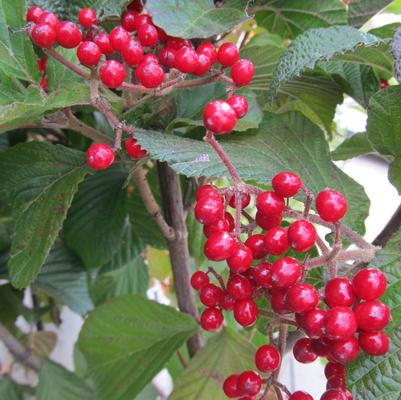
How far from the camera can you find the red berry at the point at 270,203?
0.33 meters

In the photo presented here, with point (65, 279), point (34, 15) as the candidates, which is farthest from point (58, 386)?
point (34, 15)

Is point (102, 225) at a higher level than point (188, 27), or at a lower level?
lower

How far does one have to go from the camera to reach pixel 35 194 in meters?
0.50

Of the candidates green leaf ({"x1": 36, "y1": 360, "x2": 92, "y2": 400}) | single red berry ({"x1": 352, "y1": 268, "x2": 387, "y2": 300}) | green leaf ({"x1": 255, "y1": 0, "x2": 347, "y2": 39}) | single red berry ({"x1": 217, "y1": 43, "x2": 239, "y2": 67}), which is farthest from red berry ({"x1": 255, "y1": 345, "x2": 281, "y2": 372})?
green leaf ({"x1": 36, "y1": 360, "x2": 92, "y2": 400})

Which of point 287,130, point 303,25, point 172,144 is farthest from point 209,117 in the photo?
point 303,25

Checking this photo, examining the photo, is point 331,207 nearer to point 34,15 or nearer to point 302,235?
point 302,235

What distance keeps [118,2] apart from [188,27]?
59 millimetres

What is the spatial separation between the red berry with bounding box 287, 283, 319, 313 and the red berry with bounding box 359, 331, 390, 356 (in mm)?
33

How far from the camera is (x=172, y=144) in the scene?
1.22 ft

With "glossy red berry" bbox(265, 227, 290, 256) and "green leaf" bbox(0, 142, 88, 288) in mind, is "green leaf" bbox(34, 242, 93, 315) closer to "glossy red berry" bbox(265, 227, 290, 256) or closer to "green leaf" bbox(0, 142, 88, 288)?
"green leaf" bbox(0, 142, 88, 288)

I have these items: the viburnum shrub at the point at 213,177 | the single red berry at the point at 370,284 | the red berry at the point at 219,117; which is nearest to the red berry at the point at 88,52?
the viburnum shrub at the point at 213,177

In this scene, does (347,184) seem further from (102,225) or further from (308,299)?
(102,225)

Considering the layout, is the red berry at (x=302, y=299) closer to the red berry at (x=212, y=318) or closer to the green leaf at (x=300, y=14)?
the red berry at (x=212, y=318)

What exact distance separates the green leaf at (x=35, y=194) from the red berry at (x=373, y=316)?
10.0 inches
